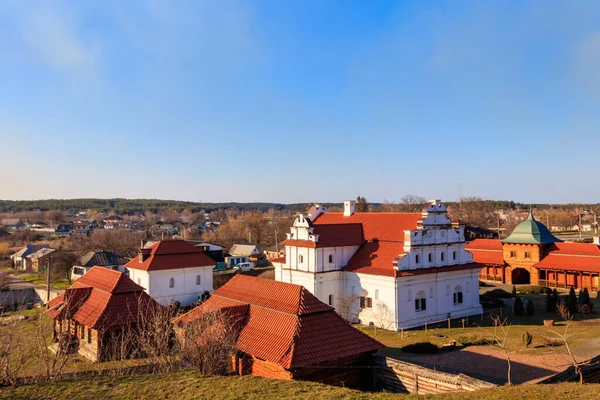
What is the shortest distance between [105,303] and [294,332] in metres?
12.7

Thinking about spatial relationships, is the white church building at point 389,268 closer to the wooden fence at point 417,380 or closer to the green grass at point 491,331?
the green grass at point 491,331

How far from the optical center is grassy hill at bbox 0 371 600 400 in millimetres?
13508

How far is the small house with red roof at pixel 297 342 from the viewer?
56.3 ft

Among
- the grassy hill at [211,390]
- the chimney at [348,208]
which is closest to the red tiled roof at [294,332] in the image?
the grassy hill at [211,390]

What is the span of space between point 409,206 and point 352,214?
89.1 metres

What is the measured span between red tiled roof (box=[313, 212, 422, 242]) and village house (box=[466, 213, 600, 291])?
18754 millimetres

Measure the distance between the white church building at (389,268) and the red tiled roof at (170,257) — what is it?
10.3m

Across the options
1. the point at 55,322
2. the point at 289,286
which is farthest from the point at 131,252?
the point at 289,286

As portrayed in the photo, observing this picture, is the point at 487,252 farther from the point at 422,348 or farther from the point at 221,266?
the point at 221,266

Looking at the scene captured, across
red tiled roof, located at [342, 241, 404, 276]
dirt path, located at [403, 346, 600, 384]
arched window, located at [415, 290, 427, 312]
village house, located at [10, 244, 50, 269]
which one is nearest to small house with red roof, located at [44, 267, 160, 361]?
red tiled roof, located at [342, 241, 404, 276]

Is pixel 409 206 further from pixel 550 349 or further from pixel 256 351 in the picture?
pixel 256 351

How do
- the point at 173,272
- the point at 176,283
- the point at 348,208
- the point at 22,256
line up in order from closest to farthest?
1. the point at 348,208
2. the point at 173,272
3. the point at 176,283
4. the point at 22,256

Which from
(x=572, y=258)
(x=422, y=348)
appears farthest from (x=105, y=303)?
(x=572, y=258)

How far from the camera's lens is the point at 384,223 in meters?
34.9
